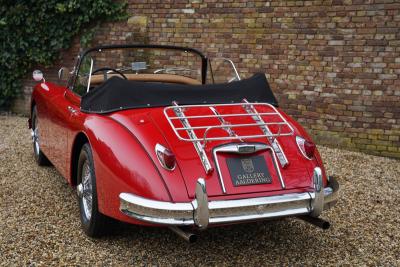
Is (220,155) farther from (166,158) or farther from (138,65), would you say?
(138,65)

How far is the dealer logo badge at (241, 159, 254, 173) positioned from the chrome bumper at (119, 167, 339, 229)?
229 millimetres

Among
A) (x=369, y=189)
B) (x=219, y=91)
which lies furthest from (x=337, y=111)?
(x=219, y=91)

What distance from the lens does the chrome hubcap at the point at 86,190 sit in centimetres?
374

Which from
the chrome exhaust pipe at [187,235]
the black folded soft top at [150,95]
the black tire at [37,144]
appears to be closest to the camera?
the chrome exhaust pipe at [187,235]

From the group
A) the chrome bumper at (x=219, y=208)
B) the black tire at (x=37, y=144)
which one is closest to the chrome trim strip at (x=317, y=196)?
the chrome bumper at (x=219, y=208)

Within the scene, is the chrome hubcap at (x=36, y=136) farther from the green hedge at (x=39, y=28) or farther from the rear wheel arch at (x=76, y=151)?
the green hedge at (x=39, y=28)

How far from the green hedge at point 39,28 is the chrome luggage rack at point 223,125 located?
536cm

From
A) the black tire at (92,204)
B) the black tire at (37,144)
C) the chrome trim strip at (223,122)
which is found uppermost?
the chrome trim strip at (223,122)

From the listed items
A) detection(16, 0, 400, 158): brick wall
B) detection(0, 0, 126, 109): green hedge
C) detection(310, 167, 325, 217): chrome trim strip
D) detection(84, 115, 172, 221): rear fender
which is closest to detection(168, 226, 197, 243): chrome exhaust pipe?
detection(84, 115, 172, 221): rear fender

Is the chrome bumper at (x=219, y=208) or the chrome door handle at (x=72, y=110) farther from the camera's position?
the chrome door handle at (x=72, y=110)

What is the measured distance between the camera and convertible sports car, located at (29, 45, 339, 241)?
3.02 metres

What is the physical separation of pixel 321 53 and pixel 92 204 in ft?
14.7

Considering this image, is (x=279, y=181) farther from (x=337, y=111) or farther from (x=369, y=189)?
(x=337, y=111)

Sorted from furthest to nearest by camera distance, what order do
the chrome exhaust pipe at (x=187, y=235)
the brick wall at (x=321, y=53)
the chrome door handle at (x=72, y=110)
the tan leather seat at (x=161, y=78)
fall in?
the brick wall at (x=321, y=53) < the tan leather seat at (x=161, y=78) < the chrome door handle at (x=72, y=110) < the chrome exhaust pipe at (x=187, y=235)
